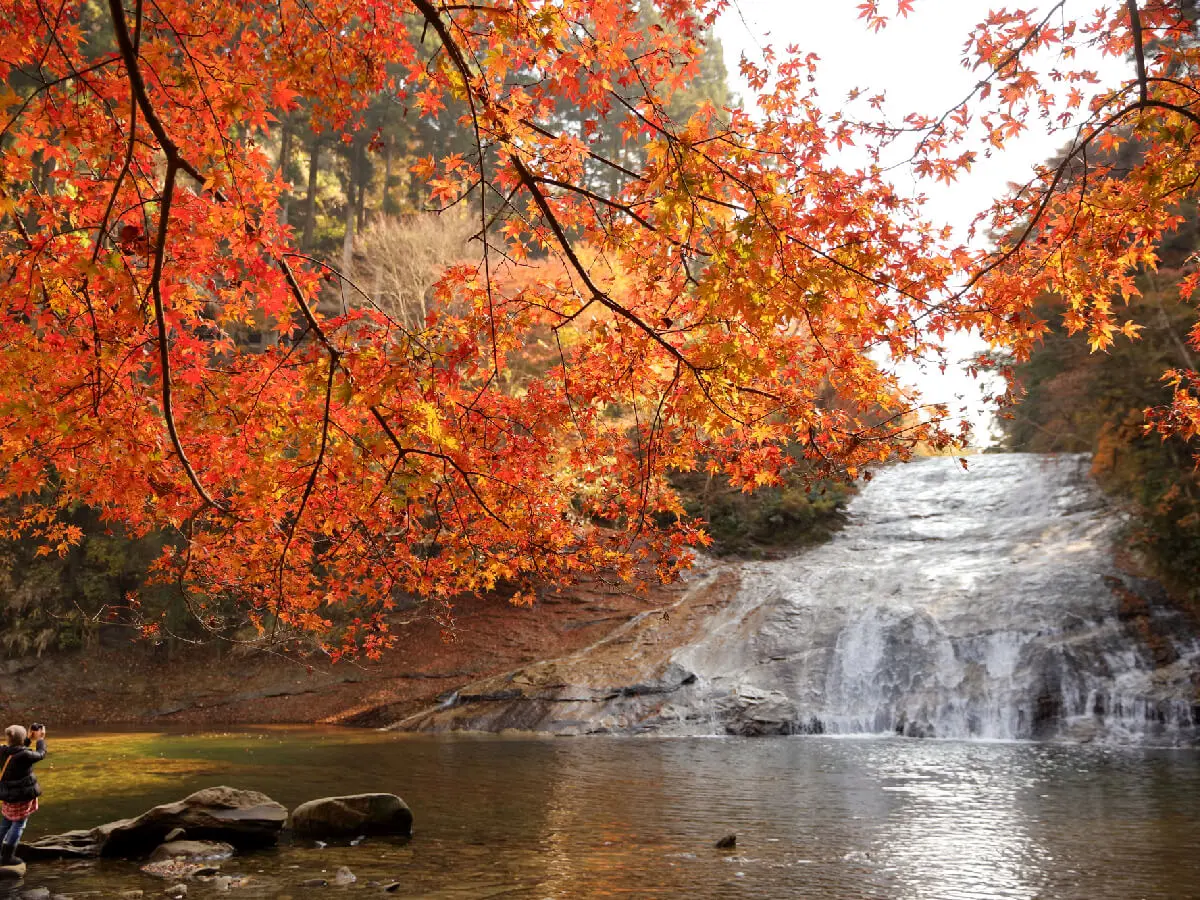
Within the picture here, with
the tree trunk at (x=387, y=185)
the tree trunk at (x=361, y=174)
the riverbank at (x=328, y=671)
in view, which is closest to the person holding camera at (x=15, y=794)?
the riverbank at (x=328, y=671)

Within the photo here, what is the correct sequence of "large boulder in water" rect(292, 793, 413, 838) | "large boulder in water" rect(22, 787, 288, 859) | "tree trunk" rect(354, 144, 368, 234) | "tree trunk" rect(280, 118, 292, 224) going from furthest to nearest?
1. "tree trunk" rect(354, 144, 368, 234)
2. "tree trunk" rect(280, 118, 292, 224)
3. "large boulder in water" rect(292, 793, 413, 838)
4. "large boulder in water" rect(22, 787, 288, 859)

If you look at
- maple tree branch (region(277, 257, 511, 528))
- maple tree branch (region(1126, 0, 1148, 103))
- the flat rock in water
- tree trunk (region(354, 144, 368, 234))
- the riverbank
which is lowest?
the flat rock in water

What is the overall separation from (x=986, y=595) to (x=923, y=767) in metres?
7.23

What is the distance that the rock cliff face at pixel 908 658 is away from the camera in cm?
1491

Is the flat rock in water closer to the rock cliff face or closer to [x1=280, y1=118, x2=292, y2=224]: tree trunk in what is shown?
the rock cliff face

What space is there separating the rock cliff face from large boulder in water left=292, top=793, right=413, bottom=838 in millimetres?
7663

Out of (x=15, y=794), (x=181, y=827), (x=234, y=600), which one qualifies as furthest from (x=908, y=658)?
(x=234, y=600)

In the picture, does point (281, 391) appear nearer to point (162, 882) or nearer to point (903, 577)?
point (162, 882)

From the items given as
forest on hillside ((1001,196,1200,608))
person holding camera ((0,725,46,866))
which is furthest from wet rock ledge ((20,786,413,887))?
forest on hillside ((1001,196,1200,608))

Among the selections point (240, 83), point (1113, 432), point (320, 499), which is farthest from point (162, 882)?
point (1113, 432)

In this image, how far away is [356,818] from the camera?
851cm

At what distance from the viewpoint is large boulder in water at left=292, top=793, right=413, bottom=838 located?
848 centimetres

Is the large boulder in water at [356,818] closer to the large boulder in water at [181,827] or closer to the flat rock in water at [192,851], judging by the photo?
the large boulder in water at [181,827]

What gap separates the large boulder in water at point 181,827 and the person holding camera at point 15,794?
0.40m
